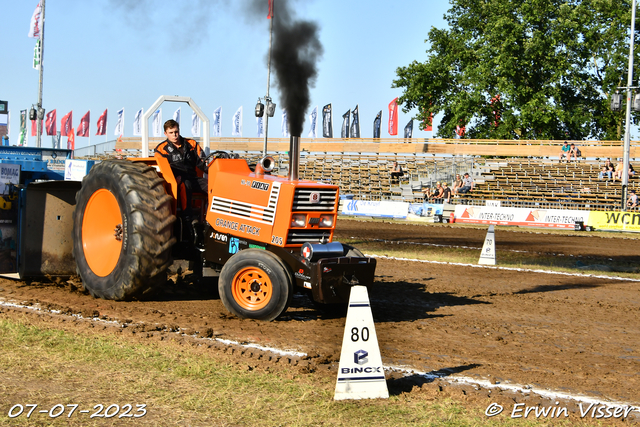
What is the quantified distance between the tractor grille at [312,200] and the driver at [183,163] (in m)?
1.44

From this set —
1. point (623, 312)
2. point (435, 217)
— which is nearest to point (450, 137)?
point (435, 217)

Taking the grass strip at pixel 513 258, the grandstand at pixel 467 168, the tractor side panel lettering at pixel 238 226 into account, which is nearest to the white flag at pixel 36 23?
the grandstand at pixel 467 168

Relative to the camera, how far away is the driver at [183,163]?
8.07m

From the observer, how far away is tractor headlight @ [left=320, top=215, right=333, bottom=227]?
24.5ft

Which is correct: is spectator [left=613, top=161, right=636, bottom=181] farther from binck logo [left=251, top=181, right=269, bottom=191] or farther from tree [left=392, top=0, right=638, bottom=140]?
binck logo [left=251, top=181, right=269, bottom=191]

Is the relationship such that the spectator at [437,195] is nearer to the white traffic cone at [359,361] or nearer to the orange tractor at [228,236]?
the orange tractor at [228,236]

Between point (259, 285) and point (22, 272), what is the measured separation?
3.62 meters

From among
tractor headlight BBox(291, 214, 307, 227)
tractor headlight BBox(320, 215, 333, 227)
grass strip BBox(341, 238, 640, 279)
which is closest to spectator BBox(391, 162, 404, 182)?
grass strip BBox(341, 238, 640, 279)

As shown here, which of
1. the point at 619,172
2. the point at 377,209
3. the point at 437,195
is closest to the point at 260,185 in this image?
the point at 377,209

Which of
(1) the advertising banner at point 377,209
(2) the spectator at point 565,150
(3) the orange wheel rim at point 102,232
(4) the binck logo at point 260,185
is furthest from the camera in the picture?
(2) the spectator at point 565,150

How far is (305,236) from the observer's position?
291 inches

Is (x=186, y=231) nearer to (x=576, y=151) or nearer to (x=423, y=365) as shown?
(x=423, y=365)

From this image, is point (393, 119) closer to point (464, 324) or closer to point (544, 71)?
point (544, 71)

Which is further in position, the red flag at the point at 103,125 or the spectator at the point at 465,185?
the red flag at the point at 103,125
